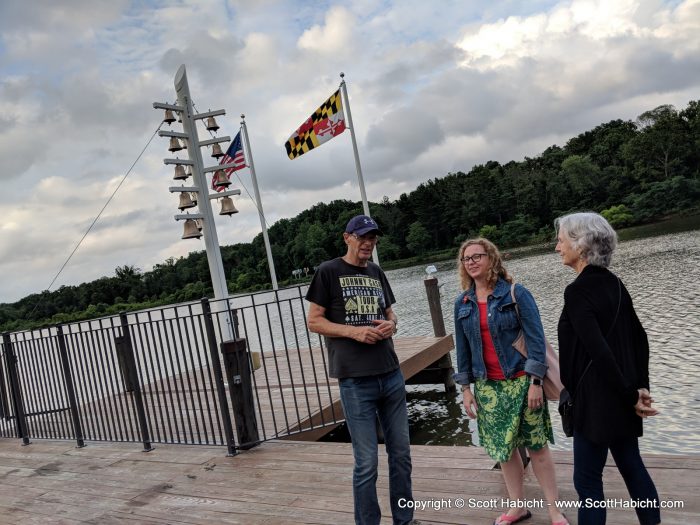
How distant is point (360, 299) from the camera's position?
307 cm

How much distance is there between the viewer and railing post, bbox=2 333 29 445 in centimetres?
719

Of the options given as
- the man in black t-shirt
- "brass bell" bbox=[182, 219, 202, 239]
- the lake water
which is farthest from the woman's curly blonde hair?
"brass bell" bbox=[182, 219, 202, 239]

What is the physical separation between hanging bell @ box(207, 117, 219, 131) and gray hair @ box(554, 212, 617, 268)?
8173 mm

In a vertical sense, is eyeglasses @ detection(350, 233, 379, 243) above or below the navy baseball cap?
below

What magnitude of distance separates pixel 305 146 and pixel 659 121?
69.1 meters

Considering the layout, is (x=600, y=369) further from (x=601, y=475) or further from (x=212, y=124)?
(x=212, y=124)

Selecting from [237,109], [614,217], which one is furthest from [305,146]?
[614,217]

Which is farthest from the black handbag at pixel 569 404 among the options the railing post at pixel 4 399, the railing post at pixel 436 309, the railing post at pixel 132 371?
the railing post at pixel 4 399

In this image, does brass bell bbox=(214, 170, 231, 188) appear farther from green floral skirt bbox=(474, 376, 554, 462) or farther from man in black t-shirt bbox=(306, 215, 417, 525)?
green floral skirt bbox=(474, 376, 554, 462)

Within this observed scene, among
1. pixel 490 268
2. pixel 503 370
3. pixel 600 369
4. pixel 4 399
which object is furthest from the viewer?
pixel 4 399

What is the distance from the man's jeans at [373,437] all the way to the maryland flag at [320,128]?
35.9 ft

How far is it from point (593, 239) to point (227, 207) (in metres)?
7.66

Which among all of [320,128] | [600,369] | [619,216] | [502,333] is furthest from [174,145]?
[619,216]

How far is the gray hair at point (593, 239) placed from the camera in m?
2.42
